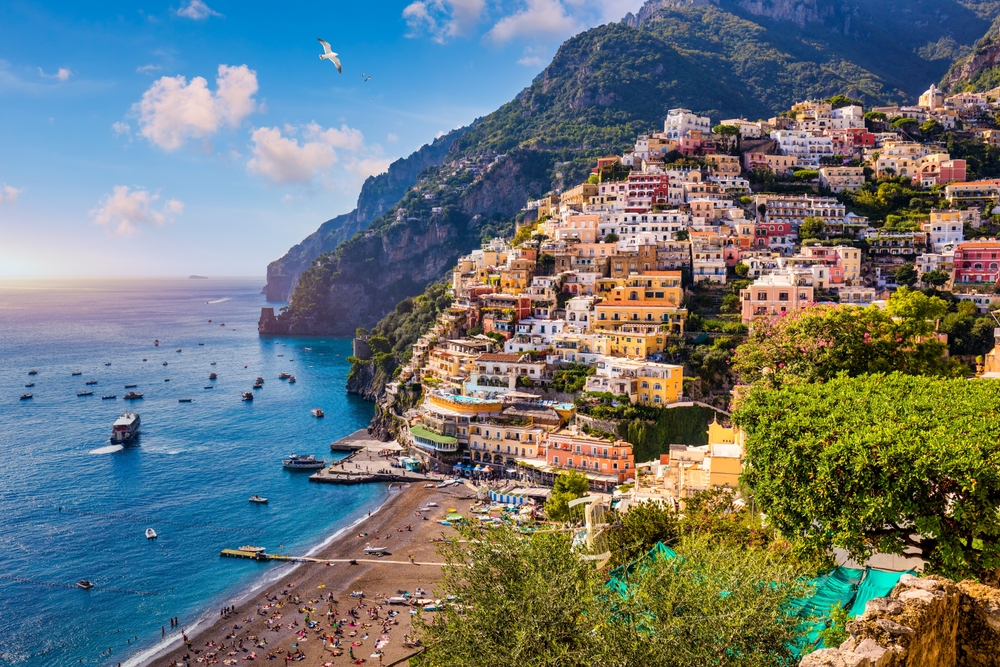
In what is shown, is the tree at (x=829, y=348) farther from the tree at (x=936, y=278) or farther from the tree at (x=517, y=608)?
the tree at (x=936, y=278)

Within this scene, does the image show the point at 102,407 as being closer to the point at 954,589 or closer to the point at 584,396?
the point at 584,396

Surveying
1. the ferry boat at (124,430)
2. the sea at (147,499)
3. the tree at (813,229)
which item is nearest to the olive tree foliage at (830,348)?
the sea at (147,499)

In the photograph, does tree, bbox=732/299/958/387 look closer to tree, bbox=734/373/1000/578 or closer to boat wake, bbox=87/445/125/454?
tree, bbox=734/373/1000/578

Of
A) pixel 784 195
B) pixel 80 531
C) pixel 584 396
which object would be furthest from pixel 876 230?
pixel 80 531

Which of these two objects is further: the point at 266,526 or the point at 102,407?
the point at 102,407

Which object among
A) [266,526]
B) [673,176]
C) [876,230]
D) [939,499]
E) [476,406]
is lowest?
[266,526]

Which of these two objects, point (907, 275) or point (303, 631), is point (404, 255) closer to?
point (907, 275)

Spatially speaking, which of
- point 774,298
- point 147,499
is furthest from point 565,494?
point 147,499

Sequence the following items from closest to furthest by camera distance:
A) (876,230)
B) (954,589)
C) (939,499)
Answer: (954,589) < (939,499) < (876,230)
